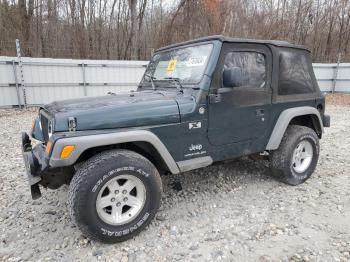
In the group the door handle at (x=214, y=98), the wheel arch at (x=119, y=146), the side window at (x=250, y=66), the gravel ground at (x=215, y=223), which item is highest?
the side window at (x=250, y=66)

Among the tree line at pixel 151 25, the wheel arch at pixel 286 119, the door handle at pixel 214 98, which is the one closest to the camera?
the door handle at pixel 214 98

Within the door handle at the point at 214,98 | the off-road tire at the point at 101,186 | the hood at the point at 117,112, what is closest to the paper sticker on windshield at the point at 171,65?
the hood at the point at 117,112

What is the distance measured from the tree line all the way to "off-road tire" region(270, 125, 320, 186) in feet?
36.5

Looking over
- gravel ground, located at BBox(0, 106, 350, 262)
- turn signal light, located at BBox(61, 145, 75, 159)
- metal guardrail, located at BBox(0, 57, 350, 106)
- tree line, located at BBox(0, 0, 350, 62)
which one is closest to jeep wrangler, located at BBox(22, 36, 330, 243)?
turn signal light, located at BBox(61, 145, 75, 159)

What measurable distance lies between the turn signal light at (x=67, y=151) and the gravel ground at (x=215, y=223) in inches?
37.1

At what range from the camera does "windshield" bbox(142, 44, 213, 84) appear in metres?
3.16

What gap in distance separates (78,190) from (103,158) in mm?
346

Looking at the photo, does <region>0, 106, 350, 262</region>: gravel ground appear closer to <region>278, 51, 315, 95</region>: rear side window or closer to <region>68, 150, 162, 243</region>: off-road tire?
<region>68, 150, 162, 243</region>: off-road tire

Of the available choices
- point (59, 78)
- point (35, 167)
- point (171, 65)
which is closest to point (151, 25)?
→ point (59, 78)

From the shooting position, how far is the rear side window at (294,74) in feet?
12.2

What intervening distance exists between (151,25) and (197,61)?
13.9 metres

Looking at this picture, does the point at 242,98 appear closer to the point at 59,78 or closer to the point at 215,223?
the point at 215,223

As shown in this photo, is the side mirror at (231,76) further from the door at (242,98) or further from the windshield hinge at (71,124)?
the windshield hinge at (71,124)

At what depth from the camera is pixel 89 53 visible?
13.6 m
